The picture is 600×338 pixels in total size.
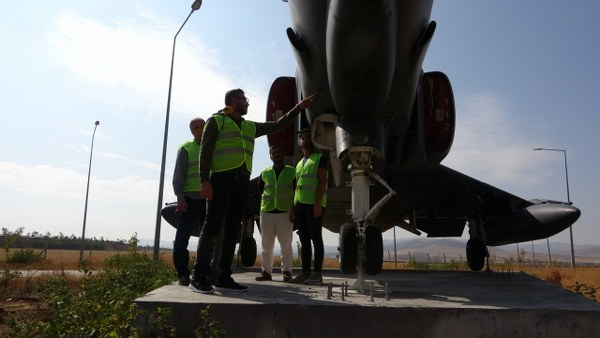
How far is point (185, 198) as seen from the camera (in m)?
4.77

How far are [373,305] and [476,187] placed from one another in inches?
291

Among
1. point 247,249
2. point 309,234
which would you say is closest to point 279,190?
point 309,234

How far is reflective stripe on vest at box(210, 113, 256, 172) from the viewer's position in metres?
3.86

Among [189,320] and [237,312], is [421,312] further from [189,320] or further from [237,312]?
[189,320]

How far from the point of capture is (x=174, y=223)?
389 inches

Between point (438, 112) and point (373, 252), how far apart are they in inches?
135

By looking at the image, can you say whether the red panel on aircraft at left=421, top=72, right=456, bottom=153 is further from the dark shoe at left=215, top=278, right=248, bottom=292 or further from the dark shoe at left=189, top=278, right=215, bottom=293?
the dark shoe at left=189, top=278, right=215, bottom=293

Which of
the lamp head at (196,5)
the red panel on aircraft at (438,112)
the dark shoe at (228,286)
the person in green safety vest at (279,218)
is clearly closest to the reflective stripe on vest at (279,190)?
the person in green safety vest at (279,218)

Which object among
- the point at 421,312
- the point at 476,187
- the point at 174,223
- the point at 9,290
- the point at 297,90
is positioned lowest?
the point at 9,290

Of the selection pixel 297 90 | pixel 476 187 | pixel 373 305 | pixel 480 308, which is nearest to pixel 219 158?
pixel 373 305

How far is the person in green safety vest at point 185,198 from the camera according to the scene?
4680 millimetres

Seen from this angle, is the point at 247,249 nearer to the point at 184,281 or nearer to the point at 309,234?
the point at 309,234

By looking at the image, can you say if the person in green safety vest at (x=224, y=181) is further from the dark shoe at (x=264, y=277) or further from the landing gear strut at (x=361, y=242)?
the dark shoe at (x=264, y=277)

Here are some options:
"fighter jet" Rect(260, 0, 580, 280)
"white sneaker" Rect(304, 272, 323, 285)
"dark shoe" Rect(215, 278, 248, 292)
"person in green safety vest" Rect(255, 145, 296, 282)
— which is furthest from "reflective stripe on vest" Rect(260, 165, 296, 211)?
"dark shoe" Rect(215, 278, 248, 292)
